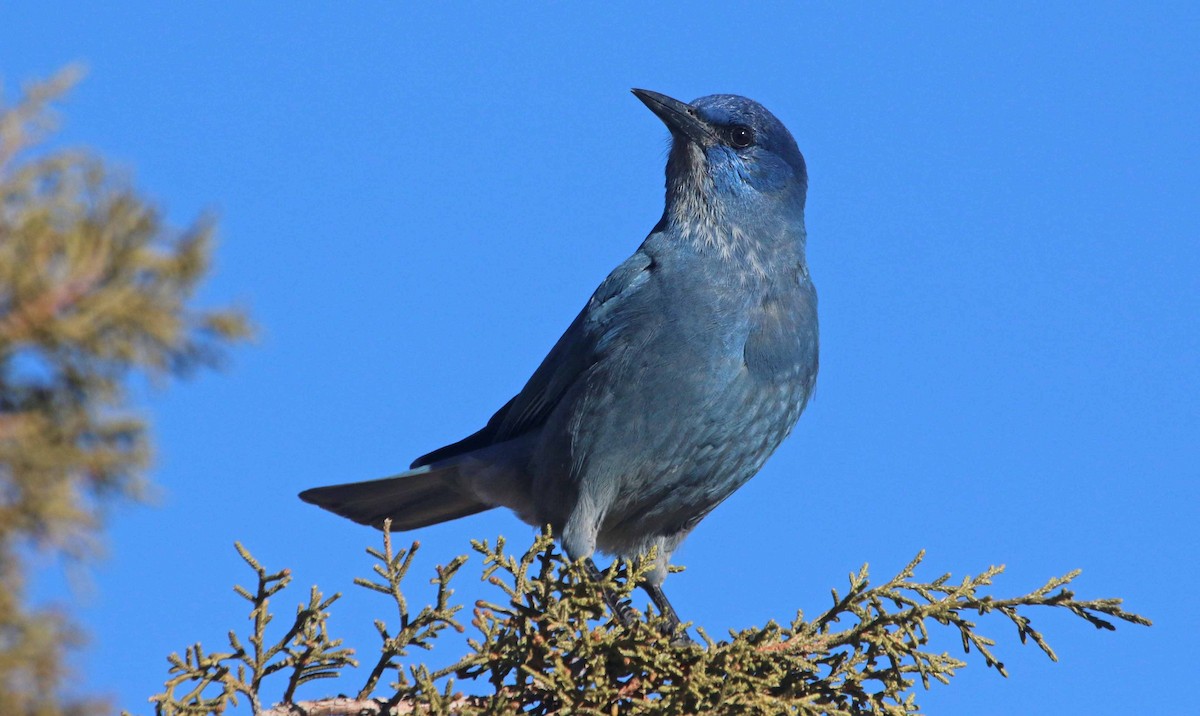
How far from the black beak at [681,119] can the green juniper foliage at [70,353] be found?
4.58 meters

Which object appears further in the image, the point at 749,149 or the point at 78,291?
the point at 749,149

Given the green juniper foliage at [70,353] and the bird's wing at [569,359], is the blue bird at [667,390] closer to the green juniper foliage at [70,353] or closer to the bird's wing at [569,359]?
the bird's wing at [569,359]

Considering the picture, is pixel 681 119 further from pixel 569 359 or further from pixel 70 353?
pixel 70 353

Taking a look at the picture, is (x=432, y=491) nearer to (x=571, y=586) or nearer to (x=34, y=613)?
Answer: (x=571, y=586)

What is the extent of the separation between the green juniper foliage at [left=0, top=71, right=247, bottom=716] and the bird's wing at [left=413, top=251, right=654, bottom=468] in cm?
369

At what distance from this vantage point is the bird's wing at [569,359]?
5562mm

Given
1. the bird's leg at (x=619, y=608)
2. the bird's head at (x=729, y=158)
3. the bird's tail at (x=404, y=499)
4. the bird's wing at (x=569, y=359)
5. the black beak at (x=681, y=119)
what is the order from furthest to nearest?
the black beak at (x=681, y=119), the bird's head at (x=729, y=158), the bird's tail at (x=404, y=499), the bird's wing at (x=569, y=359), the bird's leg at (x=619, y=608)

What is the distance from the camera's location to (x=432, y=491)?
6.11 metres

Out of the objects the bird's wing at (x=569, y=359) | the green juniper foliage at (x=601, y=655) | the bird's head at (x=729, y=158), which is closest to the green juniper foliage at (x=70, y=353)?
the green juniper foliage at (x=601, y=655)

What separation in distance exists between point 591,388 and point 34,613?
3728 millimetres

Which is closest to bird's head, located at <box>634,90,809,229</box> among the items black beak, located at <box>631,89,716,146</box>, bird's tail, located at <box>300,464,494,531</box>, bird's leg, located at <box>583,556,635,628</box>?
black beak, located at <box>631,89,716,146</box>

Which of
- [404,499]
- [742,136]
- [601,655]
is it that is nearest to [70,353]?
[601,655]

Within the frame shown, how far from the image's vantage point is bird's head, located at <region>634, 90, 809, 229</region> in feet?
19.9

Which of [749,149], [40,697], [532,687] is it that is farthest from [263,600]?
[749,149]
